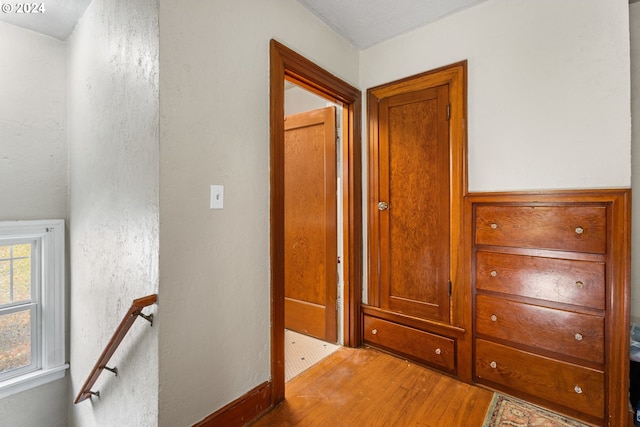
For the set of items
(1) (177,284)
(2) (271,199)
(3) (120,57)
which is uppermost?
(3) (120,57)

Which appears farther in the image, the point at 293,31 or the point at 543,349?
the point at 293,31

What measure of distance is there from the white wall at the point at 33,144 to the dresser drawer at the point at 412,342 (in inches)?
101

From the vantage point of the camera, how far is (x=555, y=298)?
1.61 metres

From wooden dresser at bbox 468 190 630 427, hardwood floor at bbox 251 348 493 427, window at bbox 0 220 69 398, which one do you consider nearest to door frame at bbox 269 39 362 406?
hardwood floor at bbox 251 348 493 427

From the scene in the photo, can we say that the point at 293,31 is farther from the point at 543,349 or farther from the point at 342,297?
the point at 543,349

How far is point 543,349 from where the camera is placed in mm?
1645

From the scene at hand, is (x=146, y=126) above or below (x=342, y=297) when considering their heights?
above

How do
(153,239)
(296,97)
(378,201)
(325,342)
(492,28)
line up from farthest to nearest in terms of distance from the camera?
(296,97)
(325,342)
(378,201)
(492,28)
(153,239)

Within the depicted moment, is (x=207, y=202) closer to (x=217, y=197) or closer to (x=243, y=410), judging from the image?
(x=217, y=197)

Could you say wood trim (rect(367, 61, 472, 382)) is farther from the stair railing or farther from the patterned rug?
the stair railing

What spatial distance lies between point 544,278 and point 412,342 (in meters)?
0.98

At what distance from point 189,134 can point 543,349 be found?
222 cm

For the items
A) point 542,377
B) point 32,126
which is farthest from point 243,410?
point 32,126

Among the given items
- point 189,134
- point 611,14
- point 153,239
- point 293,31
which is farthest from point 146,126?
point 611,14
